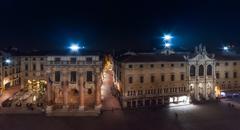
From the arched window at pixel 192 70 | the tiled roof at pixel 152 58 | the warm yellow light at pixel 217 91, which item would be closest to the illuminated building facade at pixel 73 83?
the tiled roof at pixel 152 58

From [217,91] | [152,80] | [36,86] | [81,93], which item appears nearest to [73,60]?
[81,93]

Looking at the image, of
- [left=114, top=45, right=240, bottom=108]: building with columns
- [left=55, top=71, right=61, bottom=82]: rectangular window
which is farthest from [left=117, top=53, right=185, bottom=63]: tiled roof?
[left=55, top=71, right=61, bottom=82]: rectangular window

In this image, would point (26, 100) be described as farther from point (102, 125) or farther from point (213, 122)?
point (213, 122)

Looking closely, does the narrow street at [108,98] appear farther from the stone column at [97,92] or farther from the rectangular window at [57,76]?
the rectangular window at [57,76]

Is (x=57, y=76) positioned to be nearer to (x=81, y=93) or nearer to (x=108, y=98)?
(x=81, y=93)

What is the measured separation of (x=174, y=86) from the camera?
7094 cm

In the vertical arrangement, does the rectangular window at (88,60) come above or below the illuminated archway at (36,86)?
above

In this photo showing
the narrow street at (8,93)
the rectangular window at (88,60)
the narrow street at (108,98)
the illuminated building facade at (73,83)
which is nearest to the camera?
the illuminated building facade at (73,83)

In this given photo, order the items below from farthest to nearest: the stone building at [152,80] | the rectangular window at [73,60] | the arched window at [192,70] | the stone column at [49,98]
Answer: the arched window at [192,70] → the stone building at [152,80] → the rectangular window at [73,60] → the stone column at [49,98]

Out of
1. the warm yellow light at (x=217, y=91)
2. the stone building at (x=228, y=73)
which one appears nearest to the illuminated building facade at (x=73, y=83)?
the warm yellow light at (x=217, y=91)

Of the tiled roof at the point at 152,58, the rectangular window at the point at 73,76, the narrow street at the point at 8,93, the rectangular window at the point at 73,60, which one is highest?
the tiled roof at the point at 152,58

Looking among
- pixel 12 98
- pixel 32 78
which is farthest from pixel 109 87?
pixel 12 98

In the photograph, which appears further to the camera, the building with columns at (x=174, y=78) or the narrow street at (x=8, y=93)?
the narrow street at (x=8, y=93)

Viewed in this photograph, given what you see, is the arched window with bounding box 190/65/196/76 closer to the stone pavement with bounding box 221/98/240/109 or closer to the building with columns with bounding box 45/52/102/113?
the stone pavement with bounding box 221/98/240/109
